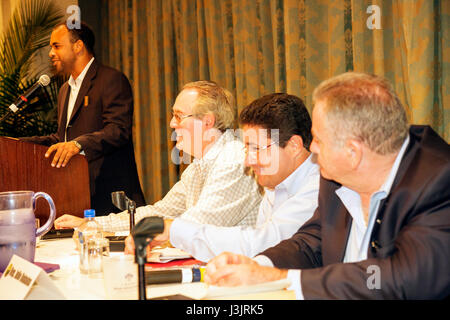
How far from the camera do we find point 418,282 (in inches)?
39.0

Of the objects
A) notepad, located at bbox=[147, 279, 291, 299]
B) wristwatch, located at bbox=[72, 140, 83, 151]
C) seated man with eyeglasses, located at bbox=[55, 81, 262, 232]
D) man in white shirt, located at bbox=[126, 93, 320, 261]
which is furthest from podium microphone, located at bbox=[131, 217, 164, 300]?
wristwatch, located at bbox=[72, 140, 83, 151]

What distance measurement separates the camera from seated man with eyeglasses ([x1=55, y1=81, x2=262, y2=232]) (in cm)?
186

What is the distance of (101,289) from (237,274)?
351 millimetres

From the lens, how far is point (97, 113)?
298 centimetres

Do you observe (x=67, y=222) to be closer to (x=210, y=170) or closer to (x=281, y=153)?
(x=210, y=170)

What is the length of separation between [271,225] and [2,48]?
348cm

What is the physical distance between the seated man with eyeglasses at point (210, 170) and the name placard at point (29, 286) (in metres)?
0.80

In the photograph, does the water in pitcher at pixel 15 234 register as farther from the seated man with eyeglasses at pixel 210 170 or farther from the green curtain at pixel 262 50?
the green curtain at pixel 262 50

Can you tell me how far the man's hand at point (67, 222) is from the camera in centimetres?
212

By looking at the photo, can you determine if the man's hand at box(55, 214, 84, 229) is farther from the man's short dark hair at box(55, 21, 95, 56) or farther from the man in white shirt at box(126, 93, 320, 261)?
the man's short dark hair at box(55, 21, 95, 56)

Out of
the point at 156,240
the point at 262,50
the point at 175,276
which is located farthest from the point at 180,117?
the point at 262,50

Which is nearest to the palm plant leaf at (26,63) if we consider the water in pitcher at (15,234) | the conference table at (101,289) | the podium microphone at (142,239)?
the conference table at (101,289)

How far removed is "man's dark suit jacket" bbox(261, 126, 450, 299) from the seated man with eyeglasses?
0.79 metres
